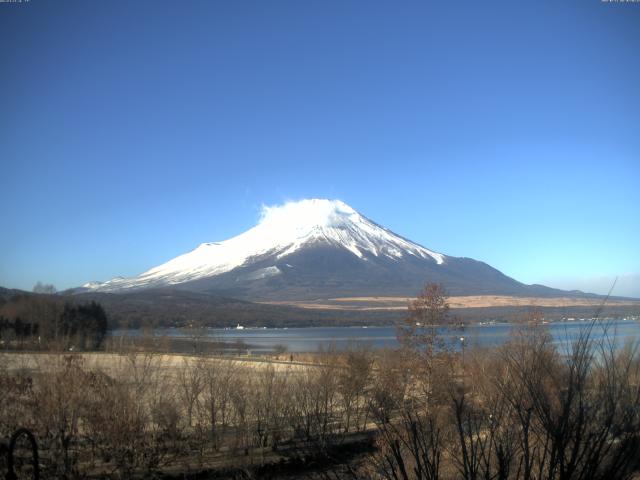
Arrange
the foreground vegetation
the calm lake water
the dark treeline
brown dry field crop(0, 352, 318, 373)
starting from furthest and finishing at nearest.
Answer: the dark treeline → brown dry field crop(0, 352, 318, 373) → the calm lake water → the foreground vegetation

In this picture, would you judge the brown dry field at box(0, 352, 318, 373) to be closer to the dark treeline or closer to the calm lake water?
the calm lake water

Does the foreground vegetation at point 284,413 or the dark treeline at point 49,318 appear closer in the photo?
the foreground vegetation at point 284,413

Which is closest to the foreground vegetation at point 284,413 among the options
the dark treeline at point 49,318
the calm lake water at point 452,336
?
the calm lake water at point 452,336

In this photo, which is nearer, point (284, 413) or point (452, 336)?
point (284, 413)

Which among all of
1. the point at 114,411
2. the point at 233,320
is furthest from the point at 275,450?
the point at 233,320

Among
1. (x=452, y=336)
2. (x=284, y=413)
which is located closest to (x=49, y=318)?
(x=452, y=336)

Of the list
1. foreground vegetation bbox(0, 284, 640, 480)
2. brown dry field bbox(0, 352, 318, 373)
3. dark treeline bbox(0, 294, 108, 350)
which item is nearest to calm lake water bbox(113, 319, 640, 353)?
foreground vegetation bbox(0, 284, 640, 480)

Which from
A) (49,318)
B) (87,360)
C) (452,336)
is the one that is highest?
(452,336)

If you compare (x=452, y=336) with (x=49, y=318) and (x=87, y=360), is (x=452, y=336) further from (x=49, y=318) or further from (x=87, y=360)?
(x=49, y=318)

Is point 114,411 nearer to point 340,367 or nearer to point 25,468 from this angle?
point 25,468

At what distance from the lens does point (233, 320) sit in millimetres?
149125

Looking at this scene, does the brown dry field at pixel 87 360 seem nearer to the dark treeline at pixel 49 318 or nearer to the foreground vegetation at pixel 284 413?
the foreground vegetation at pixel 284 413

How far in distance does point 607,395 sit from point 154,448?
11.6 meters

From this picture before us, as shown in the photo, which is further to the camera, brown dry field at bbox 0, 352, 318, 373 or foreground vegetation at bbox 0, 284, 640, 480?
brown dry field at bbox 0, 352, 318, 373
